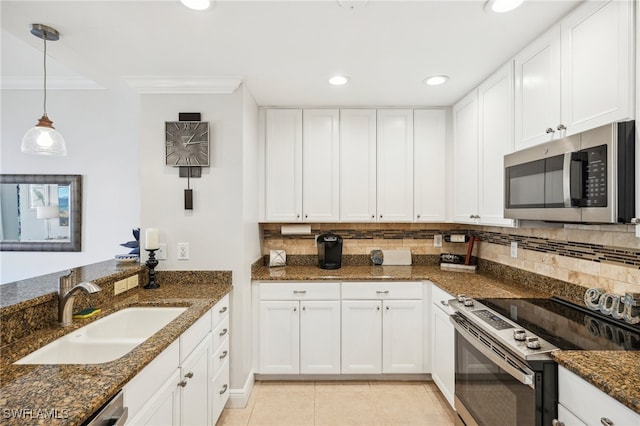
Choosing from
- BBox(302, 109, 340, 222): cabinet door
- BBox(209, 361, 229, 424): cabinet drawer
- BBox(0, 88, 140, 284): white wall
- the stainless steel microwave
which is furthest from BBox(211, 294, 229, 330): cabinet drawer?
the stainless steel microwave

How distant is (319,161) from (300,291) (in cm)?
116

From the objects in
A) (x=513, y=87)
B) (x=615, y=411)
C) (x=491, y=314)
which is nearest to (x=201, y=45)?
(x=513, y=87)

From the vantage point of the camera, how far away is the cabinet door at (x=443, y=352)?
2.28 metres

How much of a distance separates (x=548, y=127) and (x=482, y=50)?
623 mm

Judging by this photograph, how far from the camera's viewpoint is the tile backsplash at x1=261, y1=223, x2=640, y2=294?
1654 millimetres

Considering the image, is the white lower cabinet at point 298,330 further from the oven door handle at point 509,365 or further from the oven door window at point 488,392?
the oven door handle at point 509,365

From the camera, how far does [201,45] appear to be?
1.92 m

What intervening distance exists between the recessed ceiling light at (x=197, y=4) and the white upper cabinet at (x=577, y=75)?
1.69 m

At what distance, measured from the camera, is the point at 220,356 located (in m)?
2.20

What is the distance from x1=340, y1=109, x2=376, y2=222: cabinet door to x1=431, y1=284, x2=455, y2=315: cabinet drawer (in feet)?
2.79

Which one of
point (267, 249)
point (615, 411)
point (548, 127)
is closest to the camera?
point (615, 411)

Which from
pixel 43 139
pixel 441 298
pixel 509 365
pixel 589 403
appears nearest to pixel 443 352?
pixel 441 298

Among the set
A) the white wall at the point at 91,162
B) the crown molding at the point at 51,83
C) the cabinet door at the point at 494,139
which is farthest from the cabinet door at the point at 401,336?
the crown molding at the point at 51,83

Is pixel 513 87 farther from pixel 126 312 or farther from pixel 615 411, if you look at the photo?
pixel 126 312
